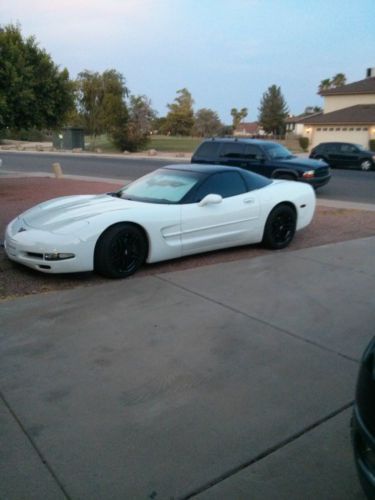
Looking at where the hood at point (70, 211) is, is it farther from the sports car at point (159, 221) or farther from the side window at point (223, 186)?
the side window at point (223, 186)

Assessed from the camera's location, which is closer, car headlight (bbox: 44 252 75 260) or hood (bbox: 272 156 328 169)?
car headlight (bbox: 44 252 75 260)

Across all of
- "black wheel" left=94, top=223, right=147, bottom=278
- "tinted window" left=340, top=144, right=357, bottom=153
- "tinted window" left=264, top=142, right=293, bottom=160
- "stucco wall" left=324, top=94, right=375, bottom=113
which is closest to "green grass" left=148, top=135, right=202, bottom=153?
"stucco wall" left=324, top=94, right=375, bottom=113

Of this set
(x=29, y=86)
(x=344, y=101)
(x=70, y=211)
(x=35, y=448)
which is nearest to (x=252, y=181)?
(x=70, y=211)

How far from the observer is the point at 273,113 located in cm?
8681

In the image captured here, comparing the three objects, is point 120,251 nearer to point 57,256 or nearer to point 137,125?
point 57,256

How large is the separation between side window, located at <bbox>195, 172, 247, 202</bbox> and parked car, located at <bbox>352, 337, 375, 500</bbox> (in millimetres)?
4306

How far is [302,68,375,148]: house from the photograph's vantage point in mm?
38688

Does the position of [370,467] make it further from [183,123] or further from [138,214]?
[183,123]

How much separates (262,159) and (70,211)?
8.96 meters

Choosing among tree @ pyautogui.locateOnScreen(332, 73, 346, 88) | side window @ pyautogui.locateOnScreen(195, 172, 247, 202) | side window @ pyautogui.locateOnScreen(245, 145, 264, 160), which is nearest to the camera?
side window @ pyautogui.locateOnScreen(195, 172, 247, 202)

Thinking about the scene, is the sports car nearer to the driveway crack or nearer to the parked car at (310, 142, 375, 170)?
the driveway crack

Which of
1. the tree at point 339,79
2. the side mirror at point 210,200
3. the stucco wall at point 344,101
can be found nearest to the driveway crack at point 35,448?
the side mirror at point 210,200

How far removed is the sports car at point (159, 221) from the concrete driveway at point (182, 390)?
1.44 feet

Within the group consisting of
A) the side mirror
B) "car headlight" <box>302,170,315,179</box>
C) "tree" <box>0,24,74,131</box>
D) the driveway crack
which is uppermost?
"tree" <box>0,24,74,131</box>
